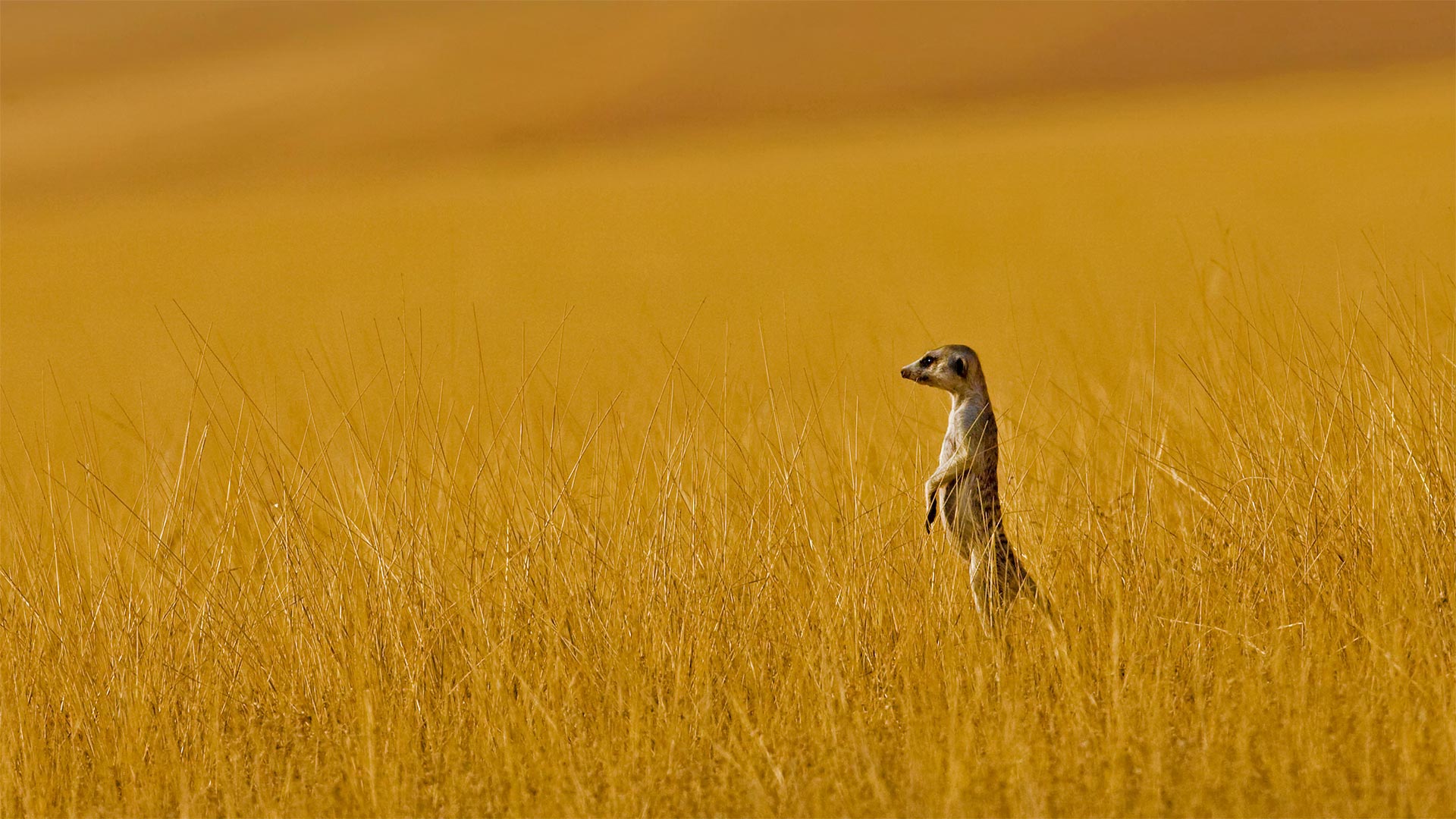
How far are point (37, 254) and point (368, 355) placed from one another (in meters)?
15.7

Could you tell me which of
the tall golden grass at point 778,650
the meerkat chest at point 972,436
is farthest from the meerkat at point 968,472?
the tall golden grass at point 778,650

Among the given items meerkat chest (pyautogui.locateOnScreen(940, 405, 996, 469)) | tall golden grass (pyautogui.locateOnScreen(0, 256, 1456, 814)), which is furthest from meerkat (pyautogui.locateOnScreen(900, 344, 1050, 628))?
tall golden grass (pyautogui.locateOnScreen(0, 256, 1456, 814))

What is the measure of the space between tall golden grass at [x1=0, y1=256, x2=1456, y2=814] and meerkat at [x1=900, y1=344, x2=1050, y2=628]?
189 millimetres

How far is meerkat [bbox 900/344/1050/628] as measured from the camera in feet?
16.4

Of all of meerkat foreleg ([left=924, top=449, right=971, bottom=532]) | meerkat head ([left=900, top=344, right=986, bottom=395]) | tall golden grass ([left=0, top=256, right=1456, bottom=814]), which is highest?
meerkat head ([left=900, top=344, right=986, bottom=395])

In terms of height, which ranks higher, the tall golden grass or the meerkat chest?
the meerkat chest

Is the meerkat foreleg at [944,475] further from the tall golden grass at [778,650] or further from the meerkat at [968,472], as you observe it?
→ the tall golden grass at [778,650]

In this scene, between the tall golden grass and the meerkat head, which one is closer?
the tall golden grass

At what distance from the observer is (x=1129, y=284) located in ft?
51.1

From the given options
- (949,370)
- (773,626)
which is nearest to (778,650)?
(773,626)

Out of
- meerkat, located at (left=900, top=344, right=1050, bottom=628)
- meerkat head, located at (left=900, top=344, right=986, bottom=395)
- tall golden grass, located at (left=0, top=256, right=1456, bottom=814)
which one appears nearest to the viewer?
tall golden grass, located at (left=0, top=256, right=1456, bottom=814)

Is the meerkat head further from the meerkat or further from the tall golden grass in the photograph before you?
the tall golden grass

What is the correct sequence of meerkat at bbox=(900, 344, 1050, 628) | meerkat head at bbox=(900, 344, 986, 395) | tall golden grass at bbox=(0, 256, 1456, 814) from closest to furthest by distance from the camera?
tall golden grass at bbox=(0, 256, 1456, 814) → meerkat at bbox=(900, 344, 1050, 628) → meerkat head at bbox=(900, 344, 986, 395)

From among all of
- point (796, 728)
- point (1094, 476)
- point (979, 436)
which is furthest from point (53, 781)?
point (1094, 476)
